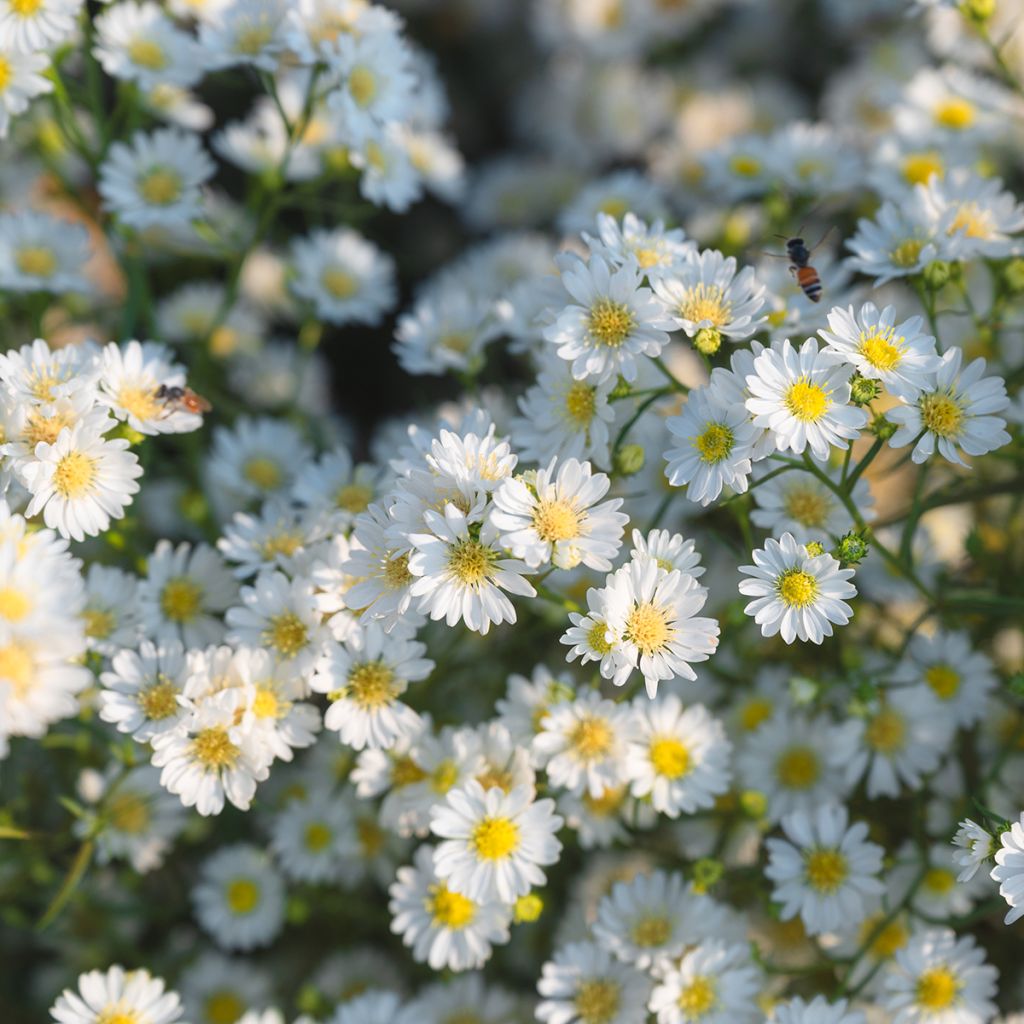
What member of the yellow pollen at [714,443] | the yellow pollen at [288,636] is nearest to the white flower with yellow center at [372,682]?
the yellow pollen at [288,636]

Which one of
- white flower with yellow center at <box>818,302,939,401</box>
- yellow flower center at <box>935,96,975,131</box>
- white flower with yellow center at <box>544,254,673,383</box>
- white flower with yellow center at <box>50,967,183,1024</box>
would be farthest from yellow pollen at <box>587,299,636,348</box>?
yellow flower center at <box>935,96,975,131</box>

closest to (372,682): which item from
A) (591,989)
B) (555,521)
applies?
(555,521)

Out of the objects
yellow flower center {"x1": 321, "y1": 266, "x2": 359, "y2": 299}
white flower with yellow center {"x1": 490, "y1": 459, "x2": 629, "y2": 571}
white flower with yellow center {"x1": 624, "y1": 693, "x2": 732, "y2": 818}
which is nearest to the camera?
white flower with yellow center {"x1": 490, "y1": 459, "x2": 629, "y2": 571}

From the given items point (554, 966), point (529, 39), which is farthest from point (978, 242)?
point (529, 39)

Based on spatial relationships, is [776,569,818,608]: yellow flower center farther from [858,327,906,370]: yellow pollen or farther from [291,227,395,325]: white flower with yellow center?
[291,227,395,325]: white flower with yellow center

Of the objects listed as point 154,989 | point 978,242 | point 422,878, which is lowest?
point 154,989

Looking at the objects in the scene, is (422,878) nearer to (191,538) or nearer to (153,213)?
(191,538)

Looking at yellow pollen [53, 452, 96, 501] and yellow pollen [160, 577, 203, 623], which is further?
yellow pollen [160, 577, 203, 623]
